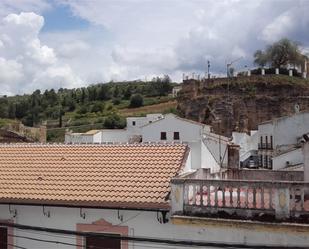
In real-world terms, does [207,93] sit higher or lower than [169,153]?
higher

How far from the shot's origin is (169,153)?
45.3 ft

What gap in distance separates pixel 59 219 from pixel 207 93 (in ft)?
251

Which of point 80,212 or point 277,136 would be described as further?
point 277,136

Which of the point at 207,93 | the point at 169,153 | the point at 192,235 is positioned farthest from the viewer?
the point at 207,93

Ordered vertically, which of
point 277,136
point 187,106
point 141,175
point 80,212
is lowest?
point 80,212

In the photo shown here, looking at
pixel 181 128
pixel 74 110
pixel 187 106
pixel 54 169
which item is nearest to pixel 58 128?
pixel 74 110

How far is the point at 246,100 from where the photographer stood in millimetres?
85625

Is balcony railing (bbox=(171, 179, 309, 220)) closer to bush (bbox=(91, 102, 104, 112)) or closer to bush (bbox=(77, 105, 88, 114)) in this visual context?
bush (bbox=(91, 102, 104, 112))

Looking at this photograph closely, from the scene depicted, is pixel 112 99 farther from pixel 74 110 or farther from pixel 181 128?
pixel 181 128

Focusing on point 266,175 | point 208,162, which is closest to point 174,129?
point 208,162

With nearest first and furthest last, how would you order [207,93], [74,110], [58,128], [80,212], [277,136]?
[80,212], [277,136], [207,93], [58,128], [74,110]

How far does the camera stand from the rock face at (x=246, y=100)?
82500 mm

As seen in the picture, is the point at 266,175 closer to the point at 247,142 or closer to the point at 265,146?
the point at 265,146

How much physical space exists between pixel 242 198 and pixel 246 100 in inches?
2987
